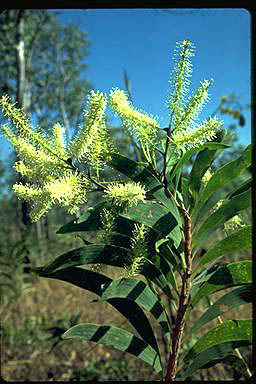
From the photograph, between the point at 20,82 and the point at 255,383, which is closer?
the point at 255,383

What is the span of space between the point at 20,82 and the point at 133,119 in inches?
122

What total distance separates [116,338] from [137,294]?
52 millimetres

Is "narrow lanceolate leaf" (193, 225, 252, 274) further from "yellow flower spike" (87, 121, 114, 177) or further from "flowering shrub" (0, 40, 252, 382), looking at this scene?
"yellow flower spike" (87, 121, 114, 177)

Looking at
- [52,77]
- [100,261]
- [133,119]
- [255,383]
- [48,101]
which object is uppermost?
[52,77]

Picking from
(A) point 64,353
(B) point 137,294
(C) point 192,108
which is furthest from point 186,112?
(A) point 64,353

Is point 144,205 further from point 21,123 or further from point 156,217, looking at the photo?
point 21,123

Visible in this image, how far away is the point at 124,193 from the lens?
0.34 metres

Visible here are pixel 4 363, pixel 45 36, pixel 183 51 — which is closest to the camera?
pixel 183 51

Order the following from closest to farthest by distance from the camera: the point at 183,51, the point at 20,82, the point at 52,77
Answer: the point at 183,51 < the point at 20,82 < the point at 52,77

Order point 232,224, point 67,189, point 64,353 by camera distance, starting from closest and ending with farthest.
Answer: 1. point 67,189
2. point 232,224
3. point 64,353

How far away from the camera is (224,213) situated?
389 mm

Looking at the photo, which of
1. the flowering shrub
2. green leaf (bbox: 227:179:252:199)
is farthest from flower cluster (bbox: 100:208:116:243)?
green leaf (bbox: 227:179:252:199)
